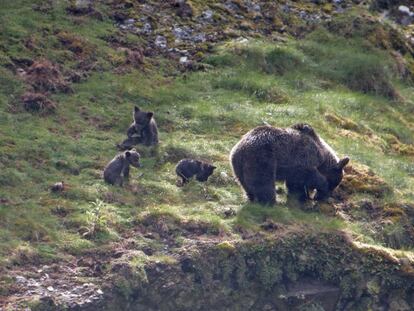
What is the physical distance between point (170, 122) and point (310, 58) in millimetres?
7029

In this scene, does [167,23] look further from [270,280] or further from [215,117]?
[270,280]

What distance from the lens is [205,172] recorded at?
21.1m

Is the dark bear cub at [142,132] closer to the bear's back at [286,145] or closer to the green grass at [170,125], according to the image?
the green grass at [170,125]

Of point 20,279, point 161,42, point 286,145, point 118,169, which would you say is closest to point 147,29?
point 161,42

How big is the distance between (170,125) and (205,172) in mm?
3606

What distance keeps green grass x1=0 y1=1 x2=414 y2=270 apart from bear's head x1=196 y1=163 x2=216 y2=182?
19 cm

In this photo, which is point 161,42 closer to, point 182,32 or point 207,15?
point 182,32

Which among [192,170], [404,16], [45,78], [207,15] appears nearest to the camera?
[192,170]

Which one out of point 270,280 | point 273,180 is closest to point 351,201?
point 273,180

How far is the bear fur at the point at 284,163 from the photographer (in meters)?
20.1

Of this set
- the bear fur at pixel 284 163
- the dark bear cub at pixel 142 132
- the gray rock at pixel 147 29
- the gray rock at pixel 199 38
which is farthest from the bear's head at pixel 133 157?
the gray rock at pixel 199 38

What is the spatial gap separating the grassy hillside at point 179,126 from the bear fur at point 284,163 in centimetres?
40

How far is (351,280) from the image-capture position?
1895cm

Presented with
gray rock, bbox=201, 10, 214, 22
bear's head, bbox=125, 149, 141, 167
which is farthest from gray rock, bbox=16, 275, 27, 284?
gray rock, bbox=201, 10, 214, 22
